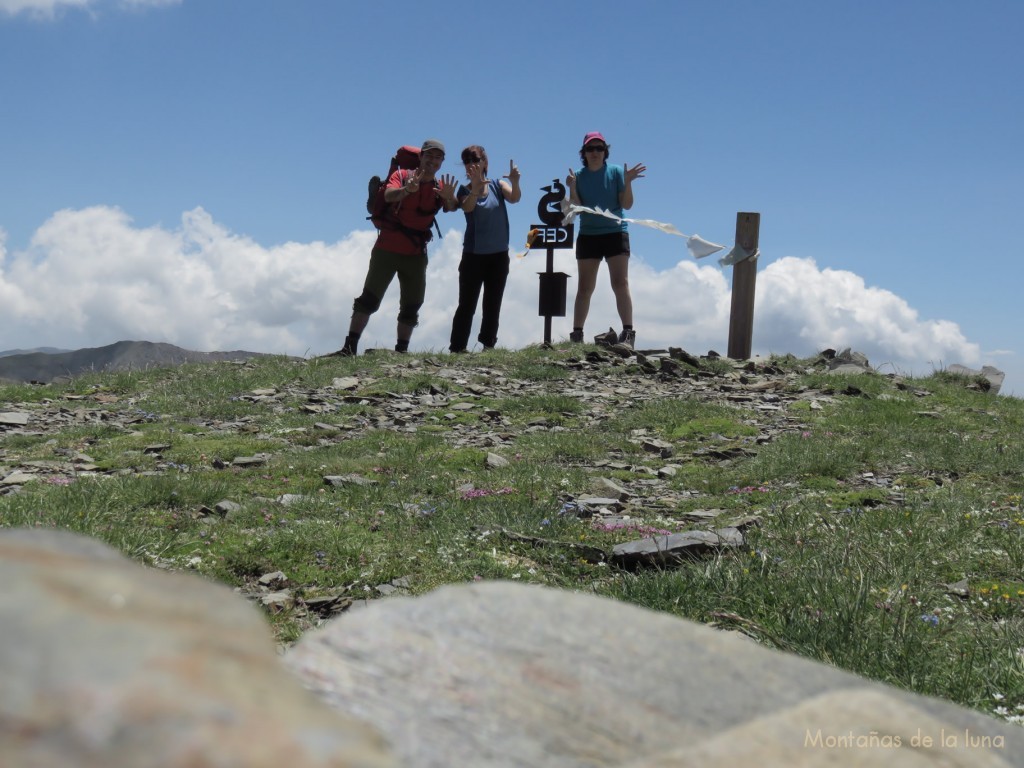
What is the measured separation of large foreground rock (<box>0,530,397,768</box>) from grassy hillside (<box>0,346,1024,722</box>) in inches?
125

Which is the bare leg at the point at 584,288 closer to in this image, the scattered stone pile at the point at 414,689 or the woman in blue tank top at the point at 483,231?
the woman in blue tank top at the point at 483,231

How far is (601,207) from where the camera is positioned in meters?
16.6

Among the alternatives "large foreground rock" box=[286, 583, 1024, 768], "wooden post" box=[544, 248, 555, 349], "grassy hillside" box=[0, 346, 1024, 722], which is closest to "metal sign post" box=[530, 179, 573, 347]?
"wooden post" box=[544, 248, 555, 349]

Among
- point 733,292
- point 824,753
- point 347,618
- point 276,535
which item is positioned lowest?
point 276,535

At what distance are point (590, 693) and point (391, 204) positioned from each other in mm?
14731

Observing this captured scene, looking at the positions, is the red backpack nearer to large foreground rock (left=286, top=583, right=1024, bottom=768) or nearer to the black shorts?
the black shorts

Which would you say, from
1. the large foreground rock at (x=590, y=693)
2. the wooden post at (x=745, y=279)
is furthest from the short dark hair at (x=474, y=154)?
the large foreground rock at (x=590, y=693)

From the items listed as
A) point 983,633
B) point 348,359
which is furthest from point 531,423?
point 983,633

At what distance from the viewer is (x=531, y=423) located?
11.6m

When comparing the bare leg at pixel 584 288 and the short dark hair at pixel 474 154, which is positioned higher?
the short dark hair at pixel 474 154

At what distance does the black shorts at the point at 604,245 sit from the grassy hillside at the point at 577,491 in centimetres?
292

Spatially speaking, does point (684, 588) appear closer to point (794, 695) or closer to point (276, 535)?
point (276, 535)

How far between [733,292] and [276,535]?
13.5 metres

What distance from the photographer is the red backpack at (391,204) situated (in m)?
15.5
